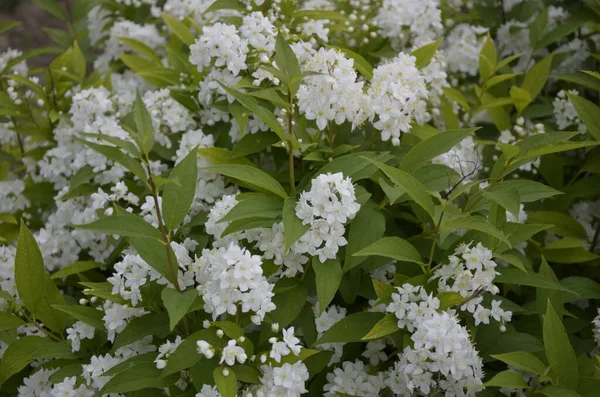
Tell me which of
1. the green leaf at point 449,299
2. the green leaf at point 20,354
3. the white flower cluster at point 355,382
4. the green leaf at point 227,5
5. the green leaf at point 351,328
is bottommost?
the white flower cluster at point 355,382

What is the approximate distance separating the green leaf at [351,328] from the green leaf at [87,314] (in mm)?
781

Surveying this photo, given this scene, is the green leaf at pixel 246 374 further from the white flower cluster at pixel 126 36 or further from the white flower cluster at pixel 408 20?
the white flower cluster at pixel 126 36

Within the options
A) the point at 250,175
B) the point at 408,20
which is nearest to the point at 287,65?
the point at 250,175

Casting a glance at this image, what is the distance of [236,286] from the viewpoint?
75.1 inches

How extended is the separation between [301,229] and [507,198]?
64 centimetres

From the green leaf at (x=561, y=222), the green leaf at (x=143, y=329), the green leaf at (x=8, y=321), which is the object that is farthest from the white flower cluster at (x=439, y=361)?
the green leaf at (x=8, y=321)

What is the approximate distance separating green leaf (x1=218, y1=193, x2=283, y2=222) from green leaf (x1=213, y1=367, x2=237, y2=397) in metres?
0.45

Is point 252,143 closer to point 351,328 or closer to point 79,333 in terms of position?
point 351,328

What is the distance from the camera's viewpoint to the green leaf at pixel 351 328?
214 centimetres

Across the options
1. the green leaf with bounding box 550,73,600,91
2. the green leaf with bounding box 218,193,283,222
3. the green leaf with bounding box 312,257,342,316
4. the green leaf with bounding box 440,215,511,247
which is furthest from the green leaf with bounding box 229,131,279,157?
the green leaf with bounding box 550,73,600,91

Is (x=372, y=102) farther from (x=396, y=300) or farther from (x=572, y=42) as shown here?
(x=572, y=42)

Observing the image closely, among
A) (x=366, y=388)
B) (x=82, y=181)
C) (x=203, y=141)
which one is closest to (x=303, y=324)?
(x=366, y=388)

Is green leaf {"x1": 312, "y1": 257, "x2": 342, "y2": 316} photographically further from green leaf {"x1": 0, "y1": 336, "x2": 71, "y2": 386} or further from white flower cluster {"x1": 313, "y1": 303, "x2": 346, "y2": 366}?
green leaf {"x1": 0, "y1": 336, "x2": 71, "y2": 386}

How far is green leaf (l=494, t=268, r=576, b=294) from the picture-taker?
212cm
